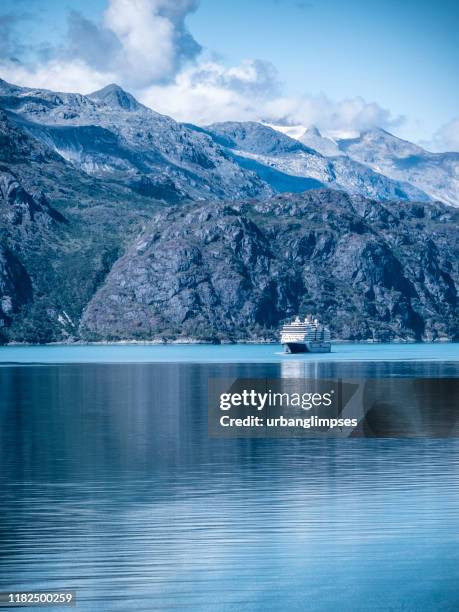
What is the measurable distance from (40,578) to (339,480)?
28.4 metres

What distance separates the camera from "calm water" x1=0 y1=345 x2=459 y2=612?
139ft

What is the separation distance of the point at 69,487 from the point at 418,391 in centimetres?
9676

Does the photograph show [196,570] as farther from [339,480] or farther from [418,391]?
[418,391]

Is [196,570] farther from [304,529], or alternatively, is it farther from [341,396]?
[341,396]

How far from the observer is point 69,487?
6594cm

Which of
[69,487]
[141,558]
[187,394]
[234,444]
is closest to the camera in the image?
[141,558]

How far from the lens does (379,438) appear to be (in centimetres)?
9750

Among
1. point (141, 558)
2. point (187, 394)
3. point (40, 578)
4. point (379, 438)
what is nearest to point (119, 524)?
point (141, 558)

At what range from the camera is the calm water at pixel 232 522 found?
139 feet

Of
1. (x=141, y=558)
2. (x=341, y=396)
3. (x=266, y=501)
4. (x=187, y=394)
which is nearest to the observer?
(x=141, y=558)

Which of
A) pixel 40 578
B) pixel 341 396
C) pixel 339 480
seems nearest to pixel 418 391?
pixel 341 396

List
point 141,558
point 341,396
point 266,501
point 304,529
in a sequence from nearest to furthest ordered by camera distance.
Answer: point 141,558, point 304,529, point 266,501, point 341,396

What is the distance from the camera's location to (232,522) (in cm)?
5441

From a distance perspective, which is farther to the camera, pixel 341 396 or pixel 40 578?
pixel 341 396
